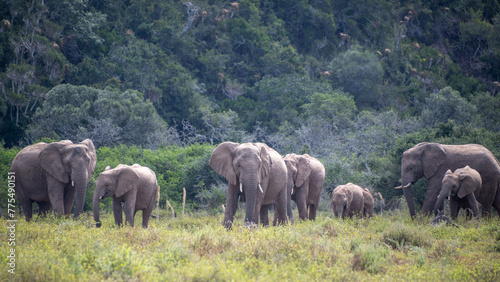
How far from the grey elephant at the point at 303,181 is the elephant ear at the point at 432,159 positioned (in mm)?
3183

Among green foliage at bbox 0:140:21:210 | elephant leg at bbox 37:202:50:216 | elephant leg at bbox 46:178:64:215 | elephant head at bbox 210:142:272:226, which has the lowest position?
green foliage at bbox 0:140:21:210

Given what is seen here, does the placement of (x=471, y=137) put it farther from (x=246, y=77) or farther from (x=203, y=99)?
(x=246, y=77)

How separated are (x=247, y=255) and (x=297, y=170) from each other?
258 inches

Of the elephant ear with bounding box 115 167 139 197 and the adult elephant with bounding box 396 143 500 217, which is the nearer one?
the elephant ear with bounding box 115 167 139 197

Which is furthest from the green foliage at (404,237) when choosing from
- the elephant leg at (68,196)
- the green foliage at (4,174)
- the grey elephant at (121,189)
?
the green foliage at (4,174)

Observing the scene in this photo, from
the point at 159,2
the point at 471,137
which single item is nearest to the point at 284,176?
the point at 471,137

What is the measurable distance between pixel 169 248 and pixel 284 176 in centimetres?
498

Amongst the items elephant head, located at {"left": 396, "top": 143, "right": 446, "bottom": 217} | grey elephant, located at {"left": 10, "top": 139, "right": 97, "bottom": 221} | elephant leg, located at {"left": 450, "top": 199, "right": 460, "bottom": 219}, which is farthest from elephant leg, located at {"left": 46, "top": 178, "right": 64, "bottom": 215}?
elephant leg, located at {"left": 450, "top": 199, "right": 460, "bottom": 219}

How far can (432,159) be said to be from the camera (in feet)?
47.8

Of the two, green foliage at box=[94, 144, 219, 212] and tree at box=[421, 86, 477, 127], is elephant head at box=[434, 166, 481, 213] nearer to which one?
green foliage at box=[94, 144, 219, 212]

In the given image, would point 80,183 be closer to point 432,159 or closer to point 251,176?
point 251,176

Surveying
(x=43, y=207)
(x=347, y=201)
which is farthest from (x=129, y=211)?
(x=347, y=201)

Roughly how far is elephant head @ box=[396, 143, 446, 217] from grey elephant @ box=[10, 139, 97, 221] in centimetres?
936

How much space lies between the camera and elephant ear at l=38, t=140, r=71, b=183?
43.1ft
